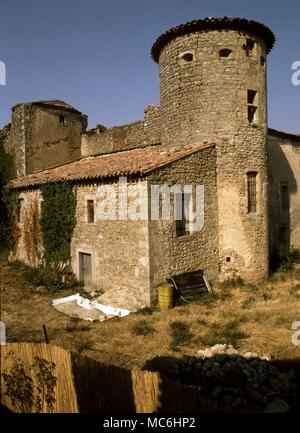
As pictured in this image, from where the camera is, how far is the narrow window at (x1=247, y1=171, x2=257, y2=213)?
13.3 metres

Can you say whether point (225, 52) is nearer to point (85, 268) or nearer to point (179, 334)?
point (85, 268)

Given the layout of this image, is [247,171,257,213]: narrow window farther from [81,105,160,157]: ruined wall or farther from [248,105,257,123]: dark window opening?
[81,105,160,157]: ruined wall

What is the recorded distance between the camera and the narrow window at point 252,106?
13.3 m

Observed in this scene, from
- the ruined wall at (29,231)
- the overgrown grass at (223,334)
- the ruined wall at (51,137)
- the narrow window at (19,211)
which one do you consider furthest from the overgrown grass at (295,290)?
the ruined wall at (51,137)

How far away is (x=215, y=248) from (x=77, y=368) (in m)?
8.77

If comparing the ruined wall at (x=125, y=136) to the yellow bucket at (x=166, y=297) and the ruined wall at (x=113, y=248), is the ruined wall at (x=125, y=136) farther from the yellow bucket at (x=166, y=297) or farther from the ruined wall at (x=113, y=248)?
the yellow bucket at (x=166, y=297)

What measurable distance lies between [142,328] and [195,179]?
5734 millimetres

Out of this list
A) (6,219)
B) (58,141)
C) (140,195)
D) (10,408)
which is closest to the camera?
(10,408)

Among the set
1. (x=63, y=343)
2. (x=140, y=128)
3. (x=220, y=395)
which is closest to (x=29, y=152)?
(x=140, y=128)

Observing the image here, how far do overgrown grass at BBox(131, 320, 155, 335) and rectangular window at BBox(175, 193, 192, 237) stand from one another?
349cm

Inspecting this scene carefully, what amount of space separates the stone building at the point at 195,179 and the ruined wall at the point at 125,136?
266cm

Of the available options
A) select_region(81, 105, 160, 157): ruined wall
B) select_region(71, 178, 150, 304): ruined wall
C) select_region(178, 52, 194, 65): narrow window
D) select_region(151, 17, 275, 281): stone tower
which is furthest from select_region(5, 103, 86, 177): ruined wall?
select_region(178, 52, 194, 65): narrow window

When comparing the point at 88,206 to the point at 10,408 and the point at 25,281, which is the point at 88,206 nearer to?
the point at 25,281

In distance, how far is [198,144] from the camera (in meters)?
12.8
